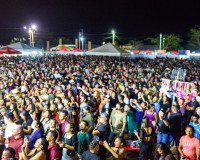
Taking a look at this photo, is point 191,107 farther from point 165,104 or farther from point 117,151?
point 117,151

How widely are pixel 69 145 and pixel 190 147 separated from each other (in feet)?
6.40

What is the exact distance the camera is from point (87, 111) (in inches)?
198

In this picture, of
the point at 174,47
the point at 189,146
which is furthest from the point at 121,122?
the point at 174,47

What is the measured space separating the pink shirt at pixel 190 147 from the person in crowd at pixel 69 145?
1785 millimetres

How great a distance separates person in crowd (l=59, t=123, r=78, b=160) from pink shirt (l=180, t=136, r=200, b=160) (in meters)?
1.79

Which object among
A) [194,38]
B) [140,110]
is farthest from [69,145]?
[194,38]

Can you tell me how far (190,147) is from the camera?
368 cm

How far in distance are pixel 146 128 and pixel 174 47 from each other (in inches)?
2485

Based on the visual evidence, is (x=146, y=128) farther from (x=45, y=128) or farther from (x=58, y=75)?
(x=58, y=75)

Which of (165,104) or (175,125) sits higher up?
(165,104)

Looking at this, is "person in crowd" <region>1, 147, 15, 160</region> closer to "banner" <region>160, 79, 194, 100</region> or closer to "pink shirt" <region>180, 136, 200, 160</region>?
"pink shirt" <region>180, 136, 200, 160</region>

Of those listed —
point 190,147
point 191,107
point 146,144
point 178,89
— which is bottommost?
point 146,144

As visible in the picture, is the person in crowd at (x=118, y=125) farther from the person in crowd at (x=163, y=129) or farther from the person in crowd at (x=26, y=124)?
the person in crowd at (x=26, y=124)

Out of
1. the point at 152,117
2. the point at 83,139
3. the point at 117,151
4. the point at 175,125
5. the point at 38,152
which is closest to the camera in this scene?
the point at 38,152
